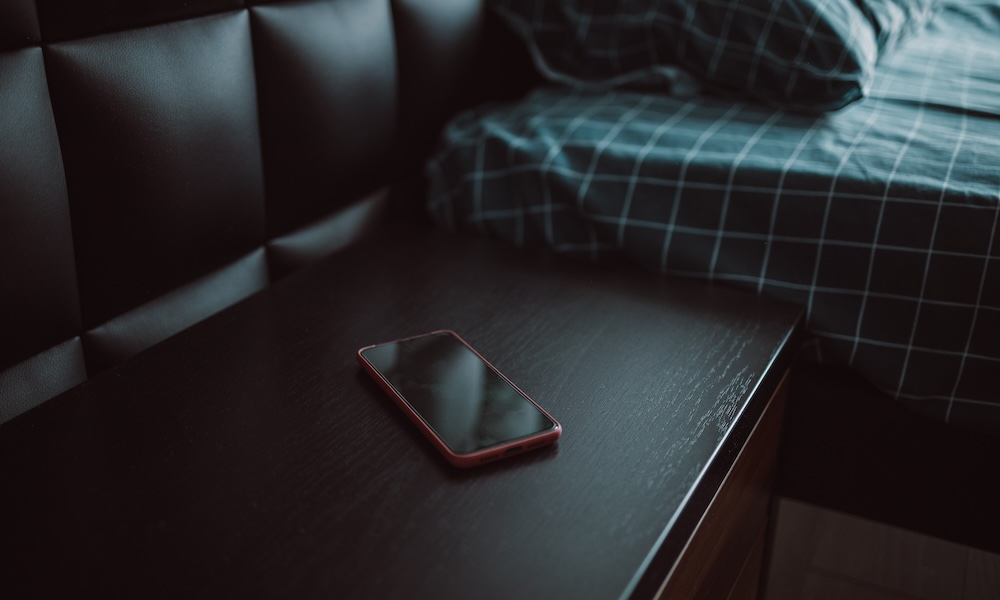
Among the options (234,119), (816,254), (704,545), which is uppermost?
(234,119)

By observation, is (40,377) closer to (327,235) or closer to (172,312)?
(172,312)

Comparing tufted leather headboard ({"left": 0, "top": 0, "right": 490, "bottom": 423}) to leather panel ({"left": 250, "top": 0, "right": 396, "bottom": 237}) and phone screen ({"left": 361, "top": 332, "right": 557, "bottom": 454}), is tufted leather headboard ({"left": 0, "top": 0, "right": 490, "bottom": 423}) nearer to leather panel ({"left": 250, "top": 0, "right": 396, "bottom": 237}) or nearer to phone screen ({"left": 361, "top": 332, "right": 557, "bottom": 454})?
leather panel ({"left": 250, "top": 0, "right": 396, "bottom": 237})

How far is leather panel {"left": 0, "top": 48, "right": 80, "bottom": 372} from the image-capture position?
51 centimetres

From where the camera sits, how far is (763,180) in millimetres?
725

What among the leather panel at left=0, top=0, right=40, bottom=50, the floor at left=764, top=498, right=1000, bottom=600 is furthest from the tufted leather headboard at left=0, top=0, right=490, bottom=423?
the floor at left=764, top=498, right=1000, bottom=600

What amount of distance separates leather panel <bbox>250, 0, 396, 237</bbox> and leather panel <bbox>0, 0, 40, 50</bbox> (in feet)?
0.64

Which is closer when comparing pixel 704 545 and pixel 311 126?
pixel 704 545

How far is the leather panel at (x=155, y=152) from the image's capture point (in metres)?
0.56

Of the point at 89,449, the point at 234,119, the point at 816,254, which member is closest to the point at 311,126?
the point at 234,119

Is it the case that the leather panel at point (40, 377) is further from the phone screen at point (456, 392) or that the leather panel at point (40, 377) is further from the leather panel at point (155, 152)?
the phone screen at point (456, 392)

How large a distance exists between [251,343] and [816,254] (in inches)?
18.6

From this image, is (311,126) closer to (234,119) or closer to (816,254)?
(234,119)

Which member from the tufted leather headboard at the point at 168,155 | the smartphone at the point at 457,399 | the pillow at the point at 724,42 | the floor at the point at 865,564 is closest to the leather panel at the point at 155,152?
the tufted leather headboard at the point at 168,155

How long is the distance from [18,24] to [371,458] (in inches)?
13.5
